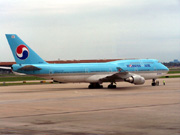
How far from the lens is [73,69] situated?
174 feet

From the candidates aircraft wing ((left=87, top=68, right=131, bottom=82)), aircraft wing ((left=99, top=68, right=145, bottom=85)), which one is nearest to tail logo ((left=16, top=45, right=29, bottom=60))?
aircraft wing ((left=87, top=68, right=131, bottom=82))

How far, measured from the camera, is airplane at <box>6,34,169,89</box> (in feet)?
168

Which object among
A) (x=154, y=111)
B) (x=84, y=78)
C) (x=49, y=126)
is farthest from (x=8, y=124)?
(x=84, y=78)

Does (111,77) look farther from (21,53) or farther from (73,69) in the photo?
(21,53)

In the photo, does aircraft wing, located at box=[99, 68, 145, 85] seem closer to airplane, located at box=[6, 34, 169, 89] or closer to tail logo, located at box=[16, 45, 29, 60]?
airplane, located at box=[6, 34, 169, 89]

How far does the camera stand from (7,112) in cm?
2720

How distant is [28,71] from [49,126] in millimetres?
30987

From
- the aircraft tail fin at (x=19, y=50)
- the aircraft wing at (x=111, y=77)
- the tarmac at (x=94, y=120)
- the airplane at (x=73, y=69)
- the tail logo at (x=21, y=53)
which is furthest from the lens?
the aircraft wing at (x=111, y=77)

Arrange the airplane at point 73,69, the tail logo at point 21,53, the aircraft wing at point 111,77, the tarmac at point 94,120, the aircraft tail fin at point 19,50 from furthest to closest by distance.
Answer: the aircraft wing at point 111,77, the tail logo at point 21,53, the aircraft tail fin at point 19,50, the airplane at point 73,69, the tarmac at point 94,120

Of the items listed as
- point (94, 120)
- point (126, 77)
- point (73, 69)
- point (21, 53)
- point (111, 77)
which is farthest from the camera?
point (111, 77)

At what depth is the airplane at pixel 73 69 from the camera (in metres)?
51.2

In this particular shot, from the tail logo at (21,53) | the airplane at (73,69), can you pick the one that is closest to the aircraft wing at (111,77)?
the airplane at (73,69)

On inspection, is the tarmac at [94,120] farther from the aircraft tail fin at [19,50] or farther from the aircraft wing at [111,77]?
the aircraft tail fin at [19,50]

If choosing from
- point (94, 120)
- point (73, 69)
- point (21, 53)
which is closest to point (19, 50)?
point (21, 53)
